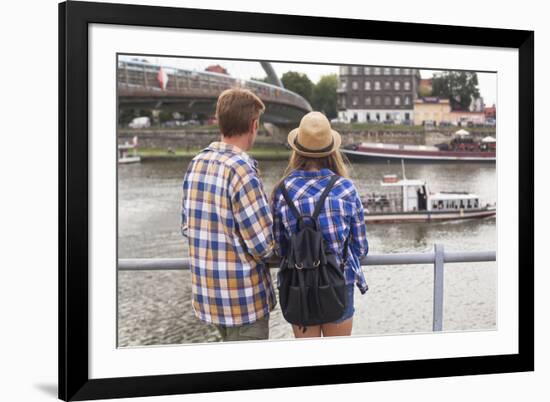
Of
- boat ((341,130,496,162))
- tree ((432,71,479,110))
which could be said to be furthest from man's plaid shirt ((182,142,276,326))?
tree ((432,71,479,110))

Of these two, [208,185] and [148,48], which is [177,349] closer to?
[208,185]

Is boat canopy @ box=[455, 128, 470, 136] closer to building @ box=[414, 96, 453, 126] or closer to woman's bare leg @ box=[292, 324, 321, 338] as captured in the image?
building @ box=[414, 96, 453, 126]

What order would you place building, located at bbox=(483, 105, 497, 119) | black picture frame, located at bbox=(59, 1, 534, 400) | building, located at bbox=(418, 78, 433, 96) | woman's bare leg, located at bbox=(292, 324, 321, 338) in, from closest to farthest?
1. black picture frame, located at bbox=(59, 1, 534, 400)
2. woman's bare leg, located at bbox=(292, 324, 321, 338)
3. building, located at bbox=(418, 78, 433, 96)
4. building, located at bbox=(483, 105, 497, 119)

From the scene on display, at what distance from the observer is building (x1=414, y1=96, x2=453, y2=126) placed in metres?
3.86

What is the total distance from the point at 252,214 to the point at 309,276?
1.21ft

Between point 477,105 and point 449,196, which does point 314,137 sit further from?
point 477,105

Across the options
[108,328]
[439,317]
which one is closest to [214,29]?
[108,328]

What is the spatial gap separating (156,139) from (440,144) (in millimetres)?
1373

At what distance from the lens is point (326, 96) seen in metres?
3.66

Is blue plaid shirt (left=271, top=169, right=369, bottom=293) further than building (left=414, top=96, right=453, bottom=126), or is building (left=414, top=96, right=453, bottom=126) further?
building (left=414, top=96, right=453, bottom=126)

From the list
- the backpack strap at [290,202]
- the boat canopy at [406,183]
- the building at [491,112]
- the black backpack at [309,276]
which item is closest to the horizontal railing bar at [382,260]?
the black backpack at [309,276]

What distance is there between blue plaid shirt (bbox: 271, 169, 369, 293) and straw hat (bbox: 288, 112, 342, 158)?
96mm

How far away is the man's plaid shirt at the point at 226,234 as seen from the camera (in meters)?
3.38

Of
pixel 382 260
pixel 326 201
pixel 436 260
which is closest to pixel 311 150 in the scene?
pixel 326 201
